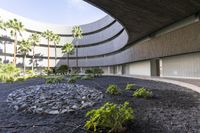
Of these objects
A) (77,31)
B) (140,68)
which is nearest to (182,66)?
(140,68)

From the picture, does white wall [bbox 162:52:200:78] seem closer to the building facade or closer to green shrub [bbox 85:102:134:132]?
the building facade

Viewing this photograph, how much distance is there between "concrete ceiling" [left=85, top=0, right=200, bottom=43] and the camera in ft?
39.3

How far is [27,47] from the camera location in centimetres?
4925

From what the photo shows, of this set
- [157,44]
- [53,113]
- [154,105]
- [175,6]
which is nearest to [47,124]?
[53,113]

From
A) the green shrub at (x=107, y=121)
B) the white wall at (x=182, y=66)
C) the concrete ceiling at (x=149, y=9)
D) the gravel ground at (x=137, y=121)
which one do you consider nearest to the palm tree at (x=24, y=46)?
the white wall at (x=182, y=66)

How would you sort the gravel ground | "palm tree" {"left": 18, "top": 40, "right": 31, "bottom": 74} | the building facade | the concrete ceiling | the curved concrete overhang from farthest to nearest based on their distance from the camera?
the curved concrete overhang
"palm tree" {"left": 18, "top": 40, "right": 31, "bottom": 74}
the building facade
the concrete ceiling
the gravel ground

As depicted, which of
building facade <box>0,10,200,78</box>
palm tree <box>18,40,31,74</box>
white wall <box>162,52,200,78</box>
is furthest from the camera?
palm tree <box>18,40,31,74</box>

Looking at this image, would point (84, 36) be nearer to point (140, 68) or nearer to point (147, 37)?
point (140, 68)

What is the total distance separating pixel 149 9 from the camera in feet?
44.3

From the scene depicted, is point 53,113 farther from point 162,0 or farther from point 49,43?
point 49,43

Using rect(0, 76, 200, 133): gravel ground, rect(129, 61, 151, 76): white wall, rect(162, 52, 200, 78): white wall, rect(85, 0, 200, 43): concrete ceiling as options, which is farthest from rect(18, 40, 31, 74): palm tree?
rect(0, 76, 200, 133): gravel ground

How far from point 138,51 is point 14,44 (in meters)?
32.3

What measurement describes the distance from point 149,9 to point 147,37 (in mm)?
12258

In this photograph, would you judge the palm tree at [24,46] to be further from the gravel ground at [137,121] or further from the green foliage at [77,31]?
the gravel ground at [137,121]
